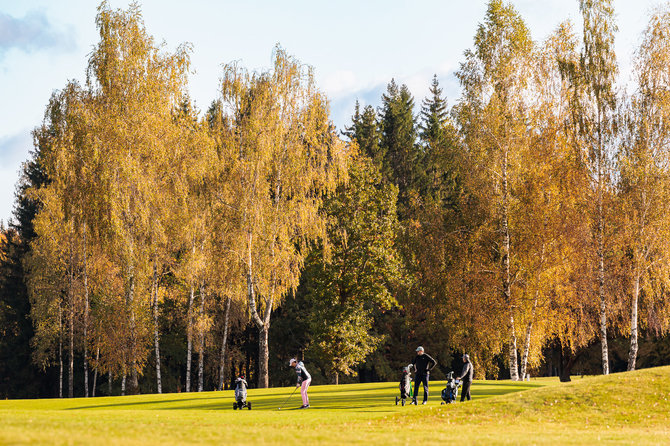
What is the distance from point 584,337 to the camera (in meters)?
36.5

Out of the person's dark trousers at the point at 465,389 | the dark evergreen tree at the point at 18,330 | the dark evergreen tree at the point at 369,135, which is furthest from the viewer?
the dark evergreen tree at the point at 369,135

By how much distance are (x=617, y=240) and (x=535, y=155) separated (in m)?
6.21

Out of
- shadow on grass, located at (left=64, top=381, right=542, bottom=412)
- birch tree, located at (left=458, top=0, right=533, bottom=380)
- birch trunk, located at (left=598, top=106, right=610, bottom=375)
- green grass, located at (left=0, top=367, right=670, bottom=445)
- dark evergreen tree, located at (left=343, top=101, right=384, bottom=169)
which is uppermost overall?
dark evergreen tree, located at (left=343, top=101, right=384, bottom=169)

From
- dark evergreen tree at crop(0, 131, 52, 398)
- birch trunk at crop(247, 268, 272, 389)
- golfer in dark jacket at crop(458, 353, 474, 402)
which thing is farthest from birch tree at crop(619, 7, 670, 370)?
dark evergreen tree at crop(0, 131, 52, 398)

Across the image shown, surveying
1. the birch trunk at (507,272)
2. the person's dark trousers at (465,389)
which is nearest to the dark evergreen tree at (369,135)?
the birch trunk at (507,272)

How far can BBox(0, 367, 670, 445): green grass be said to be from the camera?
44.2ft

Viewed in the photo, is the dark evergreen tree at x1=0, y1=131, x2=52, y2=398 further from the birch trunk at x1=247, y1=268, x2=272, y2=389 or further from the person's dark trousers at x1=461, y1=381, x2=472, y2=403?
the person's dark trousers at x1=461, y1=381, x2=472, y2=403

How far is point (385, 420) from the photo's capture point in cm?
1883

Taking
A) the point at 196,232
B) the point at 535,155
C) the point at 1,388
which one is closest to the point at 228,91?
the point at 196,232

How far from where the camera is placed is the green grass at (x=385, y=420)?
Answer: 1348 cm

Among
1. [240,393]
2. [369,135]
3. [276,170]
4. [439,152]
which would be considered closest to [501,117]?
[439,152]

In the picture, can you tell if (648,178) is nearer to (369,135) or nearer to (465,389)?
(465,389)

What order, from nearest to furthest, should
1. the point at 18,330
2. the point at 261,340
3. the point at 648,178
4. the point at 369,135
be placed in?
1. the point at 648,178
2. the point at 261,340
3. the point at 18,330
4. the point at 369,135

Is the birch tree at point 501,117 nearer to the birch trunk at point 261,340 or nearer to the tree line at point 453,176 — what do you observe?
the tree line at point 453,176
